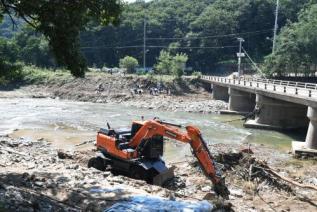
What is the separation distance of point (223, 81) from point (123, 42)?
5654 centimetres

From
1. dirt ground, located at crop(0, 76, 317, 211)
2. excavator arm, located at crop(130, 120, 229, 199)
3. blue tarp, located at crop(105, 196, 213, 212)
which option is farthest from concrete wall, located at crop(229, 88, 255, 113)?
blue tarp, located at crop(105, 196, 213, 212)

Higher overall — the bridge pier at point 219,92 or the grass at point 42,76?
the grass at point 42,76

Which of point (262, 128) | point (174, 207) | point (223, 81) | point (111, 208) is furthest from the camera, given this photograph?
point (223, 81)

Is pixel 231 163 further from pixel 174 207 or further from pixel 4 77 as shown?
pixel 4 77

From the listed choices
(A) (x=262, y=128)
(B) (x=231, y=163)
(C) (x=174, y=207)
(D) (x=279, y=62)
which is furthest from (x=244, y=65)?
(C) (x=174, y=207)

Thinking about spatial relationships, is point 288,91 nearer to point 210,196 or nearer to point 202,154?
point 202,154

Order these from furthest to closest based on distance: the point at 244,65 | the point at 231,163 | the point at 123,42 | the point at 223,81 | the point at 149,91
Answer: the point at 123,42 → the point at 244,65 → the point at 149,91 → the point at 223,81 → the point at 231,163

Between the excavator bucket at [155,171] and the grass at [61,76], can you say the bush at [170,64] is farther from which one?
the excavator bucket at [155,171]

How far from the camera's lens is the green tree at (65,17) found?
13648 mm

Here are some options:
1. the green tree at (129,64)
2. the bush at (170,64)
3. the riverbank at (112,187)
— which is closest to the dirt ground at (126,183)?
the riverbank at (112,187)

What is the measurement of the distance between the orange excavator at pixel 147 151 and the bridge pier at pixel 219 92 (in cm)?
5198

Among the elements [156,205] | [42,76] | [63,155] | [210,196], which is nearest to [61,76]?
Result: [42,76]

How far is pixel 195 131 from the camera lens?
16.1 m

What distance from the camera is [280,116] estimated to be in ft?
139
